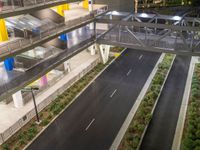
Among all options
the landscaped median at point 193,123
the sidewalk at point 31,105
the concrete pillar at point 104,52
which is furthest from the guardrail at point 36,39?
the landscaped median at point 193,123

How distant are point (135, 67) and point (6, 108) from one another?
61.4 feet

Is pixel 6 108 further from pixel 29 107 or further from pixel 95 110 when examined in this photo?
pixel 95 110

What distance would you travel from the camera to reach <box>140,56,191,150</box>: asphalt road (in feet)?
67.7

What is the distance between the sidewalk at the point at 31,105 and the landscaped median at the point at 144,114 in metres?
9.62

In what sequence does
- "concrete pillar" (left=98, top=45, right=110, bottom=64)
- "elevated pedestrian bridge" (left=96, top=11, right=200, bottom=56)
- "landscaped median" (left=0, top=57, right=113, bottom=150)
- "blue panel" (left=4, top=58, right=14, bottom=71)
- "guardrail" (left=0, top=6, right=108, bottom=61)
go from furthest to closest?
1. "concrete pillar" (left=98, top=45, right=110, bottom=64)
2. "elevated pedestrian bridge" (left=96, top=11, right=200, bottom=56)
3. "blue panel" (left=4, top=58, right=14, bottom=71)
4. "landscaped median" (left=0, top=57, right=113, bottom=150)
5. "guardrail" (left=0, top=6, right=108, bottom=61)

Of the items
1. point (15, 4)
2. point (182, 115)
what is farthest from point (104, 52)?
point (15, 4)

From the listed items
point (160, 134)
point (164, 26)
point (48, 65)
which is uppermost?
point (164, 26)

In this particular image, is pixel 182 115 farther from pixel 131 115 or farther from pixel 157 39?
pixel 157 39

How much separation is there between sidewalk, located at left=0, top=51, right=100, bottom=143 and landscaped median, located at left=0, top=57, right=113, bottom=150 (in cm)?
51

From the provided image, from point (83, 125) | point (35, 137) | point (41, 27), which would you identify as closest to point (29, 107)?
point (35, 137)

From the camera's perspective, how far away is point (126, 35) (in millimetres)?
33500

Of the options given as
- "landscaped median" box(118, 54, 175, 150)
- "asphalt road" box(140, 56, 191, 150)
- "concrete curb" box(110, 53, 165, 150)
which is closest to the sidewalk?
"concrete curb" box(110, 53, 165, 150)

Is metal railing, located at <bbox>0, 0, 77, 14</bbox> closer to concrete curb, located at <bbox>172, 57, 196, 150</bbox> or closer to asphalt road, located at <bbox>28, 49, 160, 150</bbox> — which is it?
asphalt road, located at <bbox>28, 49, 160, 150</bbox>

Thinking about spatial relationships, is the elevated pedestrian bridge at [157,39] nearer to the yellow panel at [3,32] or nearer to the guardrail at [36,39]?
the guardrail at [36,39]
